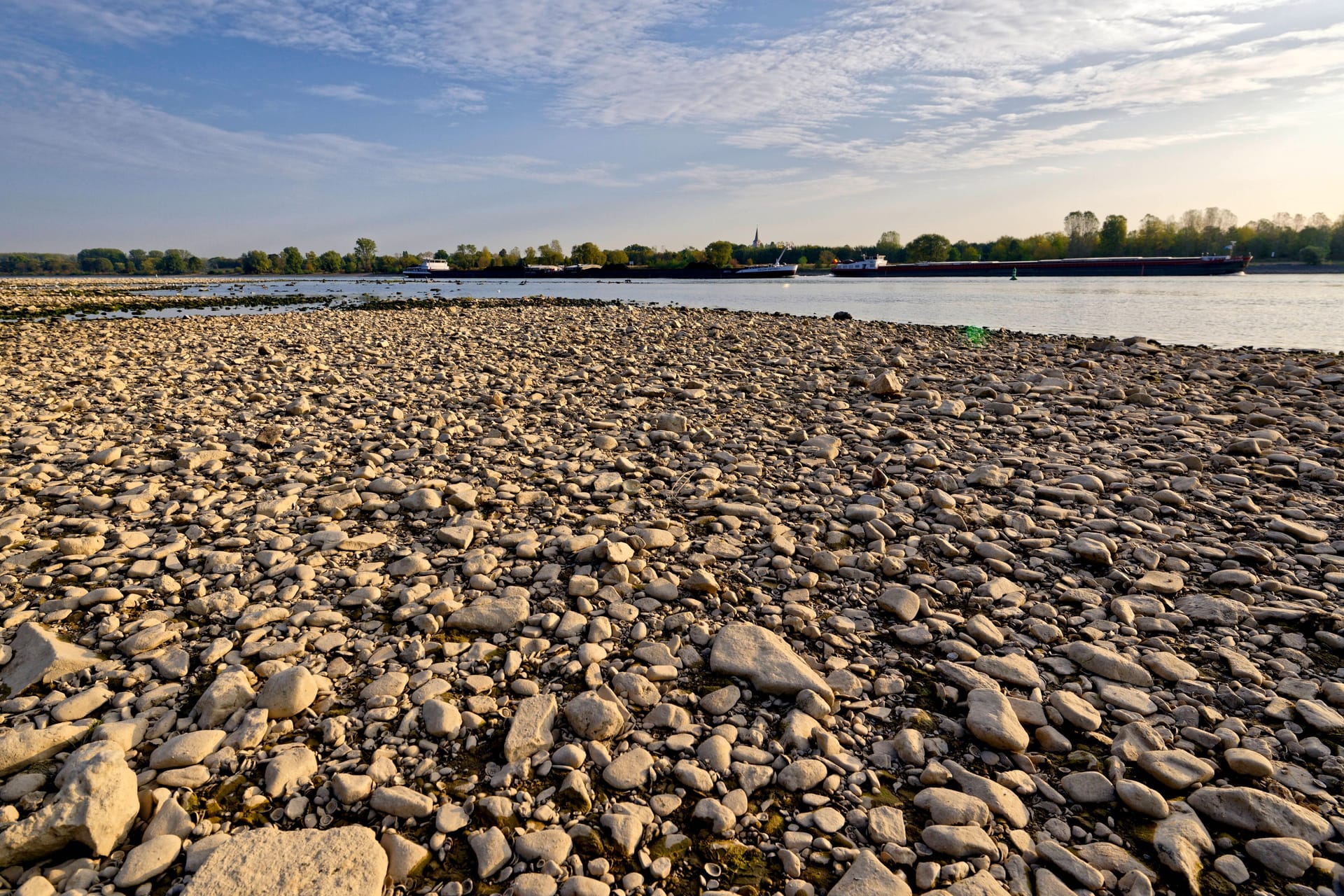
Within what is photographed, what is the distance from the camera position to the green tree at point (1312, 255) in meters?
93.6

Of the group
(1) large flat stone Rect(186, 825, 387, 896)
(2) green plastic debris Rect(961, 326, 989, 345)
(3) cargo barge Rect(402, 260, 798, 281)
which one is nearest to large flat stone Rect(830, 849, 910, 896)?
(1) large flat stone Rect(186, 825, 387, 896)

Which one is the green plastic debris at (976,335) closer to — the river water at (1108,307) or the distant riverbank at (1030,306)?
the distant riverbank at (1030,306)

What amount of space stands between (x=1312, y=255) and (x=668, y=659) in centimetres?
13475

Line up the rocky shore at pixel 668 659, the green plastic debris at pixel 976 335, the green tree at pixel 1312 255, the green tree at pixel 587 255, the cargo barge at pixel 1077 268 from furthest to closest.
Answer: the green tree at pixel 587 255
the green tree at pixel 1312 255
the cargo barge at pixel 1077 268
the green plastic debris at pixel 976 335
the rocky shore at pixel 668 659

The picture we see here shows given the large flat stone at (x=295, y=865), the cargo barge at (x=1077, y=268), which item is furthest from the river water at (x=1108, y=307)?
the large flat stone at (x=295, y=865)

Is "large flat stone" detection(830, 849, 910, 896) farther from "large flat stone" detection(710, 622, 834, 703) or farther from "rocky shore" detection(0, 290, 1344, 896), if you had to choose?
"large flat stone" detection(710, 622, 834, 703)

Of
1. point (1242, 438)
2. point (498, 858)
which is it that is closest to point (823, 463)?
point (1242, 438)

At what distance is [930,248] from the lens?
429 ft

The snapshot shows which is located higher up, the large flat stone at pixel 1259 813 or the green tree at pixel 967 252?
the green tree at pixel 967 252

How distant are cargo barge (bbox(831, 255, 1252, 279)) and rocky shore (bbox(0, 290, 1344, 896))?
293 feet

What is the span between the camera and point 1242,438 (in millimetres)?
7777

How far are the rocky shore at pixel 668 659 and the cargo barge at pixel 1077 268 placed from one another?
8925cm

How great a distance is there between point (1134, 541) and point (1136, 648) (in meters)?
1.86

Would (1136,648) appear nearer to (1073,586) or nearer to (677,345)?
(1073,586)
